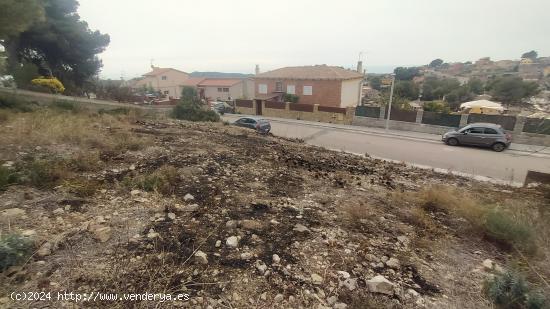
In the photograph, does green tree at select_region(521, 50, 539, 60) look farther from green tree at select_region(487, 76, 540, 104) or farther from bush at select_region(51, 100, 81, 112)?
bush at select_region(51, 100, 81, 112)

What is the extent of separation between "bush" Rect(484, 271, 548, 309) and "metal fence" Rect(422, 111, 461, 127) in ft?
64.2

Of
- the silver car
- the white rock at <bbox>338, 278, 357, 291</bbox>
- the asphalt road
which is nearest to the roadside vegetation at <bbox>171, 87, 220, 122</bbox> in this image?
the asphalt road

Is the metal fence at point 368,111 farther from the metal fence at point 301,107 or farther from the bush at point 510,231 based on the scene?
the bush at point 510,231

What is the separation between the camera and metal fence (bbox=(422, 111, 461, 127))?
63.4 feet

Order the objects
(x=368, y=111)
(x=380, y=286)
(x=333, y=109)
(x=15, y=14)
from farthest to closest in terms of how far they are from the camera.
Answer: (x=333, y=109), (x=368, y=111), (x=15, y=14), (x=380, y=286)

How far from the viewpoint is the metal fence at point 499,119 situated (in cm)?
1749

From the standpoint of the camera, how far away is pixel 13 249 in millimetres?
2926

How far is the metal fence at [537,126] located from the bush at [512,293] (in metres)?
19.5

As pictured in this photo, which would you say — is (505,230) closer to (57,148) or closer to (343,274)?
(343,274)

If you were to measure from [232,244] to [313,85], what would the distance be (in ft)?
96.4

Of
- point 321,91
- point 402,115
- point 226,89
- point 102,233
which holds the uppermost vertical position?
point 226,89

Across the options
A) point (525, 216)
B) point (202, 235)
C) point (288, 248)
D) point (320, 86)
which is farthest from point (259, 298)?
point (320, 86)

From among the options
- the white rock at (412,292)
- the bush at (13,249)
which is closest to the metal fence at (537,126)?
the white rock at (412,292)

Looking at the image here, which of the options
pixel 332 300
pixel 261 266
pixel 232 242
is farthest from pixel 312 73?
pixel 332 300
